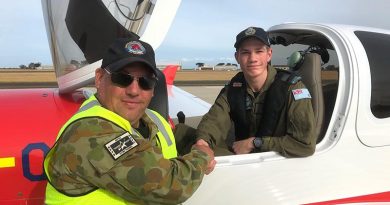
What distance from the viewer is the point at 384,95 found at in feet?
7.81

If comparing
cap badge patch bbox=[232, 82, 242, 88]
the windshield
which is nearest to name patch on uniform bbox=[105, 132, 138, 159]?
the windshield

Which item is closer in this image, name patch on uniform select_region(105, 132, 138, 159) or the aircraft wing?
name patch on uniform select_region(105, 132, 138, 159)

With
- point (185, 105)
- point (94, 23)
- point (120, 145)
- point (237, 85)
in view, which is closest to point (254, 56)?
point (237, 85)

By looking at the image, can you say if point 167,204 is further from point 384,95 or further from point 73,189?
point 384,95

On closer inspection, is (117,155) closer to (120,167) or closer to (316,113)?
(120,167)

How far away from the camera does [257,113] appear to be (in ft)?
8.39

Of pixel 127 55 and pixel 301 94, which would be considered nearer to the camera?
pixel 127 55

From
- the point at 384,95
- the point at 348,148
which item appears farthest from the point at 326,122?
the point at 384,95

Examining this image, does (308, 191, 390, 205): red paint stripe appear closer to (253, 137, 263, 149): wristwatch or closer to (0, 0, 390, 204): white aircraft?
(0, 0, 390, 204): white aircraft

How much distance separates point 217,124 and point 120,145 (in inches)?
48.2

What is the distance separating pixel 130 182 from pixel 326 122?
54.9 inches

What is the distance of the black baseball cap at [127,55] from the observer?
5.19 feet

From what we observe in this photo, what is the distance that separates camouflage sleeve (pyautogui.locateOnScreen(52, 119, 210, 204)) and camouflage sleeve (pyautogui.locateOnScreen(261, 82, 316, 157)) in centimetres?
80

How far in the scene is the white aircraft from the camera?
207 cm
